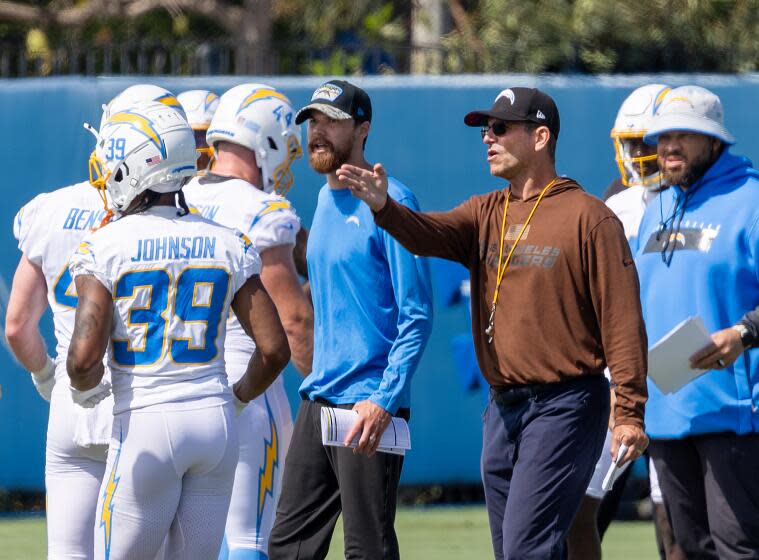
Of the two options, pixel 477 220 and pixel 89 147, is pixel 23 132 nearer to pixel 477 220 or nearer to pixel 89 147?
pixel 89 147

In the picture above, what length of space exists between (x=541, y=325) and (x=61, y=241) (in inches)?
67.5

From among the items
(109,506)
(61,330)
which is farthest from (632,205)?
(109,506)

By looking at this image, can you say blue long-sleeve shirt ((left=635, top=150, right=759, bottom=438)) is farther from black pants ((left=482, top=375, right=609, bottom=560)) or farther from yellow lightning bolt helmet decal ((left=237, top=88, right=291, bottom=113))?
yellow lightning bolt helmet decal ((left=237, top=88, right=291, bottom=113))

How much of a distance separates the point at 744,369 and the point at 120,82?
5.01 meters

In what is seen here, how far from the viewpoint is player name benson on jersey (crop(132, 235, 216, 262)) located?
4.52 meters

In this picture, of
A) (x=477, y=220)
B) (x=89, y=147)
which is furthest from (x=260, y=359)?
(x=89, y=147)

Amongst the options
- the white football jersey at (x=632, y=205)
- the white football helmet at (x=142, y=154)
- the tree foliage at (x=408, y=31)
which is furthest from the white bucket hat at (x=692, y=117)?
the tree foliage at (x=408, y=31)

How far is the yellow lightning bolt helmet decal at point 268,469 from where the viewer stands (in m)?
5.73

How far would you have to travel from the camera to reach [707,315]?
18.4 feet

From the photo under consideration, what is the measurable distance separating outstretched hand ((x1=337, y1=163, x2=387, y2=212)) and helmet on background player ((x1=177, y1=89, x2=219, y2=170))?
6.00 feet

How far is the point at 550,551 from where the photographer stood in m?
4.93

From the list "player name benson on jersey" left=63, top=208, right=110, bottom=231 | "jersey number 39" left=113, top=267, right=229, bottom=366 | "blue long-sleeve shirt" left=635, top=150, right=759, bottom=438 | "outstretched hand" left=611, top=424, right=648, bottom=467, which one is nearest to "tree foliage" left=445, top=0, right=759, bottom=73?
"blue long-sleeve shirt" left=635, top=150, right=759, bottom=438

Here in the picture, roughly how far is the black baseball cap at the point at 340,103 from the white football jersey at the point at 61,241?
2.95 ft

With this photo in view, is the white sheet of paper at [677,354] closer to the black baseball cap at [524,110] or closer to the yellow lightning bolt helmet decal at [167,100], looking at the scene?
the black baseball cap at [524,110]
